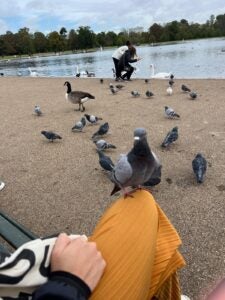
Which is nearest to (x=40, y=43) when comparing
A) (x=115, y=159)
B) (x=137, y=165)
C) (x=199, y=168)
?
(x=115, y=159)

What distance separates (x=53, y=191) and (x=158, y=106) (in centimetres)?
578

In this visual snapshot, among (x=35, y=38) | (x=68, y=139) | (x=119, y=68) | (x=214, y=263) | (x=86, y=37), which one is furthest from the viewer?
(x=35, y=38)

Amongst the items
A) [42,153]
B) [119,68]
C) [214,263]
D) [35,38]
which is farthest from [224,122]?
[35,38]

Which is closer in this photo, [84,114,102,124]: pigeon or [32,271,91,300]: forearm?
[32,271,91,300]: forearm

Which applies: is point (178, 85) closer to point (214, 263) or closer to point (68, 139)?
point (68, 139)

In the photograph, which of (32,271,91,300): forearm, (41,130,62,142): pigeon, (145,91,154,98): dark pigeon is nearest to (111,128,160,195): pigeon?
(32,271,91,300): forearm

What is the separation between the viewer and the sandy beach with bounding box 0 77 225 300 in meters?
3.81

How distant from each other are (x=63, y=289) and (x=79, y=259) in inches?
6.9

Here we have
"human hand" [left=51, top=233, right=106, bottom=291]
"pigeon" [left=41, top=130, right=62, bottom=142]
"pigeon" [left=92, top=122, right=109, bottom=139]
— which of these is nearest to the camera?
"human hand" [left=51, top=233, right=106, bottom=291]

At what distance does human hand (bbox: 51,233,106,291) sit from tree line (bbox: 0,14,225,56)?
106071 millimetres

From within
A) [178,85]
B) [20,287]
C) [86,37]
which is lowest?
[86,37]

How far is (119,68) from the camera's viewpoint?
1672 centimetres

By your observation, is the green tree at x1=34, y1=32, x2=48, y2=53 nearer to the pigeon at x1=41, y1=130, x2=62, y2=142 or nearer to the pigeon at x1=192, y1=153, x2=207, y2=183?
the pigeon at x1=41, y1=130, x2=62, y2=142

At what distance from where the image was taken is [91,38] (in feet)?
345
